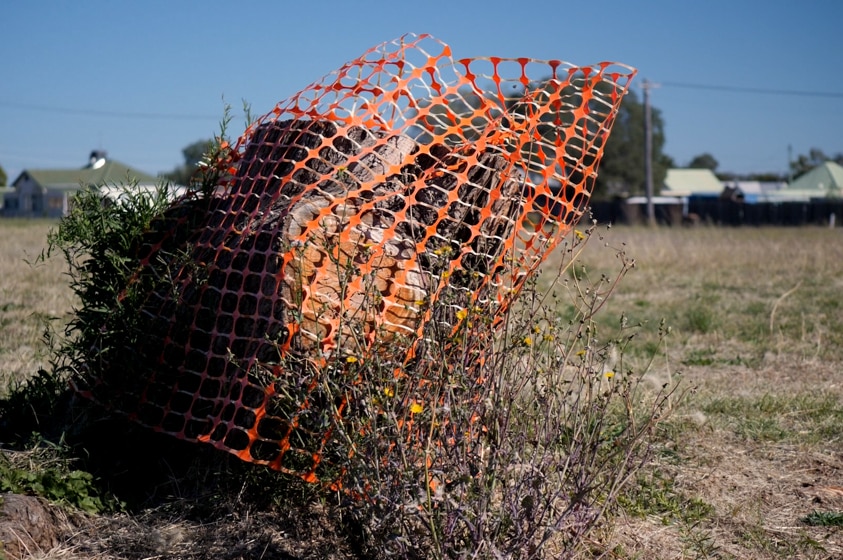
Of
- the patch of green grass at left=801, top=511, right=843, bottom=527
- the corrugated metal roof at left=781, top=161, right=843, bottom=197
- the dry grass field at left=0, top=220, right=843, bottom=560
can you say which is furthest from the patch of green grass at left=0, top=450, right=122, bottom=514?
the corrugated metal roof at left=781, top=161, right=843, bottom=197

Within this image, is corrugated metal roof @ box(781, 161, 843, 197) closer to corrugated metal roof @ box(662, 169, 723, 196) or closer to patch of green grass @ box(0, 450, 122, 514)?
corrugated metal roof @ box(662, 169, 723, 196)

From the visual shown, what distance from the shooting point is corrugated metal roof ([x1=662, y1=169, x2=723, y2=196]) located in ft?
360

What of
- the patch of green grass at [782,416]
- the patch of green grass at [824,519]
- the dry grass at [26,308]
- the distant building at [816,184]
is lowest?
the patch of green grass at [824,519]

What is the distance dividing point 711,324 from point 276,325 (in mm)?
6729

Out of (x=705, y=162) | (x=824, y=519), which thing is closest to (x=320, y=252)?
(x=824, y=519)

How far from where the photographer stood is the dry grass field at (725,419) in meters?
4.04

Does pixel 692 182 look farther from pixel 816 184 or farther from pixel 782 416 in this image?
pixel 782 416

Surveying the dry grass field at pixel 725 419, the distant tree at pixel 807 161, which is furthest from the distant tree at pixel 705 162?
the dry grass field at pixel 725 419

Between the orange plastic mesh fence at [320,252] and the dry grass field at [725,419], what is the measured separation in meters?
0.46

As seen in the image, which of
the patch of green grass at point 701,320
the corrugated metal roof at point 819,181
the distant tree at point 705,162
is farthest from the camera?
the distant tree at point 705,162

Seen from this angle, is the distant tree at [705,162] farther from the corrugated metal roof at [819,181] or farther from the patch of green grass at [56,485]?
the patch of green grass at [56,485]

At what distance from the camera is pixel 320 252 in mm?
3889

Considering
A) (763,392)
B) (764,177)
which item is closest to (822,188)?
(764,177)

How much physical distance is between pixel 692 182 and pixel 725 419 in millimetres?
112648
